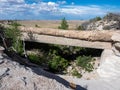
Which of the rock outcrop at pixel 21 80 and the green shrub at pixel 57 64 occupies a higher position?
the rock outcrop at pixel 21 80

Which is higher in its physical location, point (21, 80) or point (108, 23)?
point (21, 80)

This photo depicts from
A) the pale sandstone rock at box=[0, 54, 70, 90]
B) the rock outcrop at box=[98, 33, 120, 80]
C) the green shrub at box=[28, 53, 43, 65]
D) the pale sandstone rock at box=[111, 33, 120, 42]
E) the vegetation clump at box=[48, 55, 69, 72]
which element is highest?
the pale sandstone rock at box=[0, 54, 70, 90]

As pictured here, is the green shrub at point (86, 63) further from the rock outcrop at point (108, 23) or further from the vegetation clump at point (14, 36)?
the vegetation clump at point (14, 36)

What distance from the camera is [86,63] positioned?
1672 cm

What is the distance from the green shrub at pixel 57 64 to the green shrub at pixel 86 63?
0.75 m

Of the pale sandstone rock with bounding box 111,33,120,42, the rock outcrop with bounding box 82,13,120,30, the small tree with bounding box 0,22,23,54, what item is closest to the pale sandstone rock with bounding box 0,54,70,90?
the pale sandstone rock with bounding box 111,33,120,42

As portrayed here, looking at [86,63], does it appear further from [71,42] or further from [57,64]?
[57,64]

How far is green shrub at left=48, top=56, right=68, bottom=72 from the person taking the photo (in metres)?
16.4

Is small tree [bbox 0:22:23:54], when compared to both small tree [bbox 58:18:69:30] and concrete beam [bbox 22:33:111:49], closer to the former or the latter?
concrete beam [bbox 22:33:111:49]

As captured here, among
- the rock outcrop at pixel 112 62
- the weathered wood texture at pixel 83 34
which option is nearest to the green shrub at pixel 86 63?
the rock outcrop at pixel 112 62

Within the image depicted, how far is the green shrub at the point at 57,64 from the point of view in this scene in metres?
16.4

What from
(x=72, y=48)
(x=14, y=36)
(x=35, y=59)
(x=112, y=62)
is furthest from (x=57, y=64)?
(x=112, y=62)

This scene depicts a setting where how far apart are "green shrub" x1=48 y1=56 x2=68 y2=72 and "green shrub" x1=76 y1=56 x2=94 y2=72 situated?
752 millimetres

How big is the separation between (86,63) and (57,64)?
1532 millimetres
